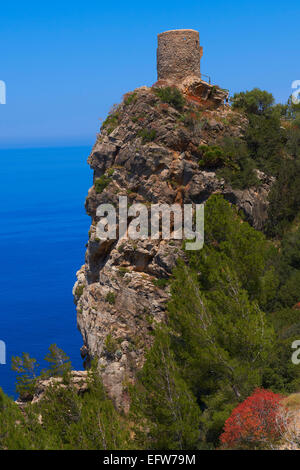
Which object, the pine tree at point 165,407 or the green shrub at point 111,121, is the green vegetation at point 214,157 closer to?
the green shrub at point 111,121

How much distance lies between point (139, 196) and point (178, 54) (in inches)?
396

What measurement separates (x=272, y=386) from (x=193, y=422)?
4.85 m

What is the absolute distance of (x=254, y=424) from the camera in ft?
58.7

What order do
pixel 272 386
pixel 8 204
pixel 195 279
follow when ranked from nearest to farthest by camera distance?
pixel 272 386, pixel 195 279, pixel 8 204

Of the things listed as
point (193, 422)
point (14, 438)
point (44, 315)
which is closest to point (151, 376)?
point (193, 422)

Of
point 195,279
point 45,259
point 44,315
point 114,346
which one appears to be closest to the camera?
point 195,279

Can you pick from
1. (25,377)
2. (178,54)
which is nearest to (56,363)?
(25,377)

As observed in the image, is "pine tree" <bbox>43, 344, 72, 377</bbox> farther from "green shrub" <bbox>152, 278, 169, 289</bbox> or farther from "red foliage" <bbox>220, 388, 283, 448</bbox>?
"red foliage" <bbox>220, 388, 283, 448</bbox>

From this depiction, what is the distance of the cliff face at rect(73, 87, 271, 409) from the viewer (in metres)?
30.3

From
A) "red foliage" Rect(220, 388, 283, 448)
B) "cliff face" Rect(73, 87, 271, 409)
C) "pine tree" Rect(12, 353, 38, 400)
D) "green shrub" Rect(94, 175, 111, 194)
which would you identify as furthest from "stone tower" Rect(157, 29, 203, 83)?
"red foliage" Rect(220, 388, 283, 448)

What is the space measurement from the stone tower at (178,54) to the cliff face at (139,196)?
6.32ft

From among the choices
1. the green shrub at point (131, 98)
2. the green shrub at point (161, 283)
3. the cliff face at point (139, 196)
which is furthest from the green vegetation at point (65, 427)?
the green shrub at point (131, 98)

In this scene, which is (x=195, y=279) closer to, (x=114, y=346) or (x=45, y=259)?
(x=114, y=346)

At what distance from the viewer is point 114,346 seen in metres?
29.8
